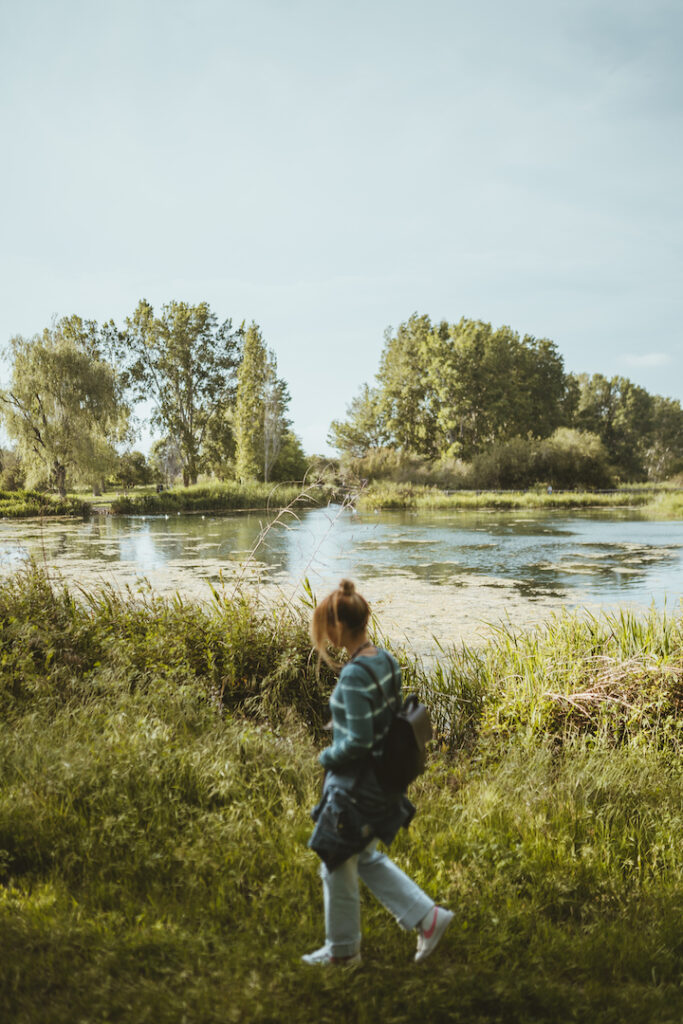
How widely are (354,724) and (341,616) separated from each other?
33 cm

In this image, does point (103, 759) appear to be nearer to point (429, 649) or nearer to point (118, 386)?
point (429, 649)

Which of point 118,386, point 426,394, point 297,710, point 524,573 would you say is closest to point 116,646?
point 297,710

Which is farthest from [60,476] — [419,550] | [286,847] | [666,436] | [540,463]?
[666,436]

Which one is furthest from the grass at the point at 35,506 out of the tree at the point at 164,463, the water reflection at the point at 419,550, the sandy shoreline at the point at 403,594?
the tree at the point at 164,463

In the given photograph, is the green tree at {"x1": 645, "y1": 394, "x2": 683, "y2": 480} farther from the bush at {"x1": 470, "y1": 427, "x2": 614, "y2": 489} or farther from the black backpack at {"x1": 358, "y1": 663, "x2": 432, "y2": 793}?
the black backpack at {"x1": 358, "y1": 663, "x2": 432, "y2": 793}

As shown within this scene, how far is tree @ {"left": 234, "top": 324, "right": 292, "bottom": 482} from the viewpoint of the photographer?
39.1m

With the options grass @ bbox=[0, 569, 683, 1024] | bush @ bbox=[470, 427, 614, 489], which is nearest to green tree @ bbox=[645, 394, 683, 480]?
bush @ bbox=[470, 427, 614, 489]

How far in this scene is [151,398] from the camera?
46688 millimetres

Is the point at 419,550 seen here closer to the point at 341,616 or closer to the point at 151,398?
the point at 341,616

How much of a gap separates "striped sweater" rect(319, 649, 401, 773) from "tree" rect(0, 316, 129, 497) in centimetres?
3286

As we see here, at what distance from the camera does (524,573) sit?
13297mm

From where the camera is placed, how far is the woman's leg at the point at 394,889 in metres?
2.00

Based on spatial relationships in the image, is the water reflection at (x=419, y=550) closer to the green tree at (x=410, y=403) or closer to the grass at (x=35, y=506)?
the grass at (x=35, y=506)

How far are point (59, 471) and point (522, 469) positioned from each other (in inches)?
1136
